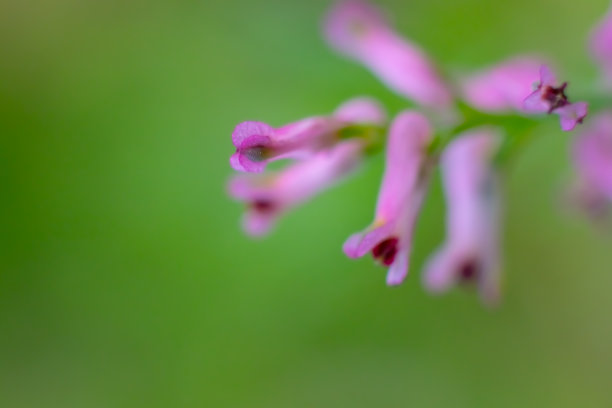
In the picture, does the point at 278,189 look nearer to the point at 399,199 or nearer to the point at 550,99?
the point at 399,199

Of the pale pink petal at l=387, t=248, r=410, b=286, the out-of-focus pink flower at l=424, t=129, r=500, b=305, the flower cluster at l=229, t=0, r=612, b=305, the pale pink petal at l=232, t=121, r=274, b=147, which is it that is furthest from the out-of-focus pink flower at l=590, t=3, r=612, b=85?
the pale pink petal at l=232, t=121, r=274, b=147

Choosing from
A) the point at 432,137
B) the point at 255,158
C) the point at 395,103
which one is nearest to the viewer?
the point at 255,158

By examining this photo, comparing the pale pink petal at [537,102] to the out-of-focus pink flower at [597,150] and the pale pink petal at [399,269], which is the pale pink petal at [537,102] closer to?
the pale pink petal at [399,269]

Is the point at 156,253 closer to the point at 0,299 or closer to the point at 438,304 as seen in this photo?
the point at 0,299

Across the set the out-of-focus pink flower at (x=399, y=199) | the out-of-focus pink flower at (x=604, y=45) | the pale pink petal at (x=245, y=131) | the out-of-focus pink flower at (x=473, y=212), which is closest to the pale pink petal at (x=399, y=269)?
the out-of-focus pink flower at (x=399, y=199)

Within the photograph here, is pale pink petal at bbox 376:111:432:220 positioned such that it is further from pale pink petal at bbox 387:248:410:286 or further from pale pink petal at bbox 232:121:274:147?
pale pink petal at bbox 232:121:274:147

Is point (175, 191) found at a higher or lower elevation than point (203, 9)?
lower

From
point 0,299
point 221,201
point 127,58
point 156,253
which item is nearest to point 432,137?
point 221,201
